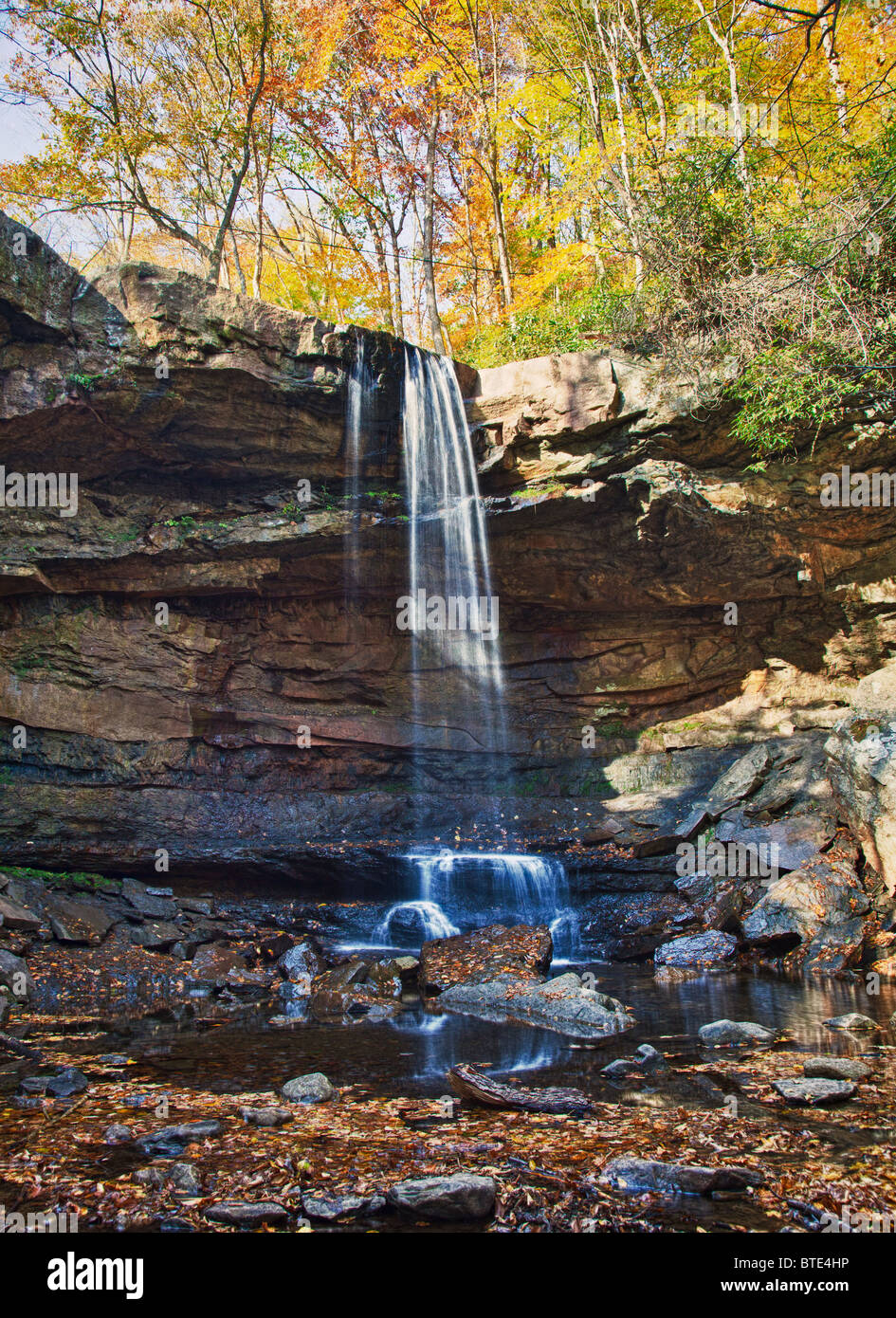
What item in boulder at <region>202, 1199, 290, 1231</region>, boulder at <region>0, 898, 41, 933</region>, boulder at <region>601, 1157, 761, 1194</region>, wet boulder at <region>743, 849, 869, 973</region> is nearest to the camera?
boulder at <region>202, 1199, 290, 1231</region>

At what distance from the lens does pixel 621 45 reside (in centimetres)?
1748

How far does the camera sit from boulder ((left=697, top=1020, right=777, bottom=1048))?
6473 millimetres

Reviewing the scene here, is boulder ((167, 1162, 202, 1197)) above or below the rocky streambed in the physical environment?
above

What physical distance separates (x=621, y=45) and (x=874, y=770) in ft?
56.6

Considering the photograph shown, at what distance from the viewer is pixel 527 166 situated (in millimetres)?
21172

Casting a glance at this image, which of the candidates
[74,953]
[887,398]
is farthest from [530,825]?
[887,398]

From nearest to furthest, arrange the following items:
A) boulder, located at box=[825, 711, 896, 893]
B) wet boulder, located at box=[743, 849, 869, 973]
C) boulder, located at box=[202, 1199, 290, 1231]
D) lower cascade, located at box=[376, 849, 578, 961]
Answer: boulder, located at box=[202, 1199, 290, 1231] → wet boulder, located at box=[743, 849, 869, 973] → boulder, located at box=[825, 711, 896, 893] → lower cascade, located at box=[376, 849, 578, 961]

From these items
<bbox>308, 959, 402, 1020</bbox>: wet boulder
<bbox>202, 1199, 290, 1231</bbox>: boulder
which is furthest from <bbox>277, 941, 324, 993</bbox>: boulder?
<bbox>202, 1199, 290, 1231</bbox>: boulder

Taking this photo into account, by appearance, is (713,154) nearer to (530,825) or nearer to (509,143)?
(509,143)

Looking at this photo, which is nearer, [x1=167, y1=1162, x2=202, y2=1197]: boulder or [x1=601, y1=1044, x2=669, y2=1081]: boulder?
[x1=167, y1=1162, x2=202, y2=1197]: boulder

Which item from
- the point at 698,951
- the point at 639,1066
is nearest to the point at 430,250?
the point at 698,951

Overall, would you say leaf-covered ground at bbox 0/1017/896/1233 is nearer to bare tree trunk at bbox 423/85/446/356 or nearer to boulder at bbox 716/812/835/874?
boulder at bbox 716/812/835/874

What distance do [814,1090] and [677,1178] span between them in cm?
174

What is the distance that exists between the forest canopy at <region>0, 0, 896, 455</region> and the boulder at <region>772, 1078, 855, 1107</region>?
1047cm
